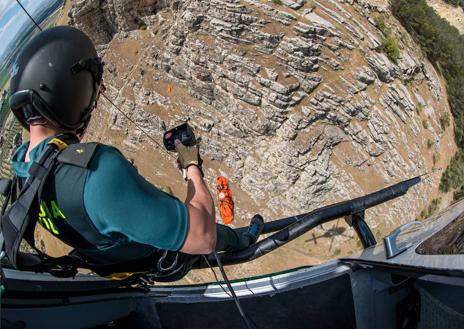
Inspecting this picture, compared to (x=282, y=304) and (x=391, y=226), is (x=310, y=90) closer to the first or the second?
(x=391, y=226)

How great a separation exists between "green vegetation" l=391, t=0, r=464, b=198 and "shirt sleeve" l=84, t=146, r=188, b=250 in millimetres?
21032

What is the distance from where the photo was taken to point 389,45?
62.7 ft

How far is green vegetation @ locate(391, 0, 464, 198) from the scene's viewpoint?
67.1 feet

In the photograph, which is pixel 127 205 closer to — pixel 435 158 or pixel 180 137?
pixel 180 137

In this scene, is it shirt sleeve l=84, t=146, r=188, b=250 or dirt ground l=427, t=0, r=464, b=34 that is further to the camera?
dirt ground l=427, t=0, r=464, b=34

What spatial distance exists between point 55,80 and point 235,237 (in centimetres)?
239

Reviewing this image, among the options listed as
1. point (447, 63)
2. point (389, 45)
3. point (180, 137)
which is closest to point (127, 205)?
point (180, 137)

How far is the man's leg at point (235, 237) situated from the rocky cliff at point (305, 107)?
49.4ft

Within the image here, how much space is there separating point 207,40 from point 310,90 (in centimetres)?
592

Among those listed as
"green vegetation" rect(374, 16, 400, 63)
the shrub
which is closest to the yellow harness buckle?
"green vegetation" rect(374, 16, 400, 63)

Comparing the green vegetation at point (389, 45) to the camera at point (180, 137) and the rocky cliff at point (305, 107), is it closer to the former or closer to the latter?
the rocky cliff at point (305, 107)

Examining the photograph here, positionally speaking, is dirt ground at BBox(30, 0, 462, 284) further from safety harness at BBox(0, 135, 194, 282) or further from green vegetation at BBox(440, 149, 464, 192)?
safety harness at BBox(0, 135, 194, 282)

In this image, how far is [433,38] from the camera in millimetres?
22766

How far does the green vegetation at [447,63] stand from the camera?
20.4m
